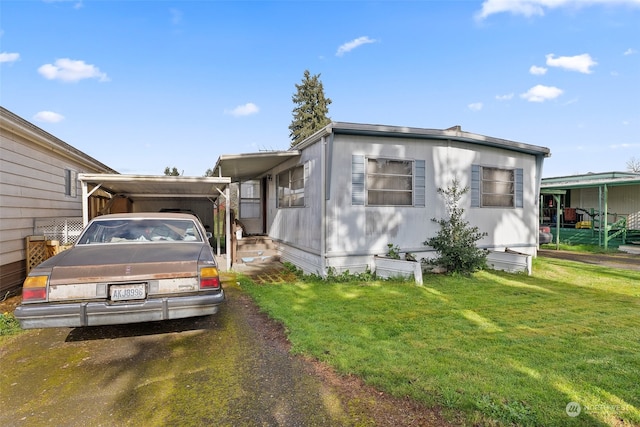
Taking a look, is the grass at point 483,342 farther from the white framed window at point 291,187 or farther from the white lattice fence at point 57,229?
the white lattice fence at point 57,229

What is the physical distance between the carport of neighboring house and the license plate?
4418mm

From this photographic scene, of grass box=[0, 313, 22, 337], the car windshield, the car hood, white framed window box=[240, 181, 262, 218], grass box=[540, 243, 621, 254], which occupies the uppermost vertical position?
white framed window box=[240, 181, 262, 218]

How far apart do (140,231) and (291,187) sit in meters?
5.69

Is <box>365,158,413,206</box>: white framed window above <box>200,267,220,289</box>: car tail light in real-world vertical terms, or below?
above

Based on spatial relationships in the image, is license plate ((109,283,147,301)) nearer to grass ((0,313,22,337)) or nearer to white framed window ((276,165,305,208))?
grass ((0,313,22,337))

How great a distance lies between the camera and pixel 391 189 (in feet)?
26.4

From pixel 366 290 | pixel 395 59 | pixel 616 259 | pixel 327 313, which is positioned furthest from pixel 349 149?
pixel 616 259

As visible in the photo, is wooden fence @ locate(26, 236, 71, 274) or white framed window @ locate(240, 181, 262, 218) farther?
white framed window @ locate(240, 181, 262, 218)

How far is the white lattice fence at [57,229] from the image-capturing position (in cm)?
710

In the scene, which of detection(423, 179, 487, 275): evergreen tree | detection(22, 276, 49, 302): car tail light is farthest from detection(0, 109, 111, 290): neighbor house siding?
detection(423, 179, 487, 275): evergreen tree

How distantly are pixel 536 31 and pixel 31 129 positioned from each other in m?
13.6

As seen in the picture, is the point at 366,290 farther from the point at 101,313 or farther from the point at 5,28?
the point at 5,28

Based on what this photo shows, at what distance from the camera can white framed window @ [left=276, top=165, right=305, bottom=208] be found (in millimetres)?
9195

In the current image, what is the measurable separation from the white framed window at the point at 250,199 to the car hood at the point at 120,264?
987cm
